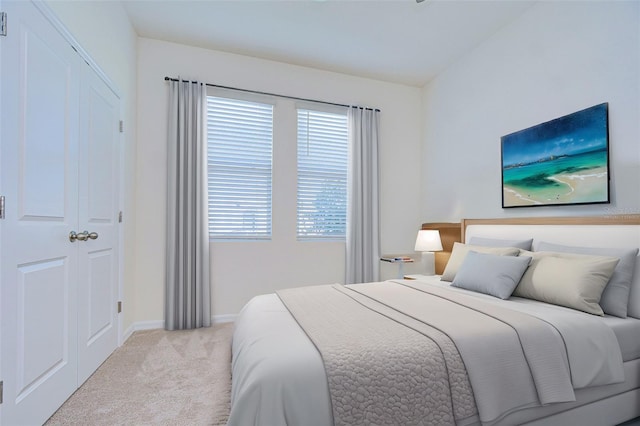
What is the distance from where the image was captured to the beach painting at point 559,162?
2.23 m

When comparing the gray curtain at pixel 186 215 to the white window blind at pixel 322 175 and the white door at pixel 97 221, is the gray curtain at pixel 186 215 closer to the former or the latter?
the white door at pixel 97 221

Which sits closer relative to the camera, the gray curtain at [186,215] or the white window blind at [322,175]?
the gray curtain at [186,215]

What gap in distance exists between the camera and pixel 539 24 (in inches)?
107

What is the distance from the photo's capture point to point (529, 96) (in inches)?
111

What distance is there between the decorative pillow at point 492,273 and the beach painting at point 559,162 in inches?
28.5

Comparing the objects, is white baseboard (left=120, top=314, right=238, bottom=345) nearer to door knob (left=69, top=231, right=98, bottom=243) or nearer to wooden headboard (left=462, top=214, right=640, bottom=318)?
door knob (left=69, top=231, right=98, bottom=243)

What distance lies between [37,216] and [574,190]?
3.57m

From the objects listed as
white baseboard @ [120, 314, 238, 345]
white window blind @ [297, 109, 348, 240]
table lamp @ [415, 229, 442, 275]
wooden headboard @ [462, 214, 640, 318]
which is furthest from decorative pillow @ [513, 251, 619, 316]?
white baseboard @ [120, 314, 238, 345]

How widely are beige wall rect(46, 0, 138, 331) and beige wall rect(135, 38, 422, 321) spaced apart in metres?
0.14

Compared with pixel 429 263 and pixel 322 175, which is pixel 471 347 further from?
pixel 322 175

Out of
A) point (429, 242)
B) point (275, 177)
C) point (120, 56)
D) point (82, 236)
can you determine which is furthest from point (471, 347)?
point (120, 56)

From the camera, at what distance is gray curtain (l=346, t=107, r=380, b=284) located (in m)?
3.89

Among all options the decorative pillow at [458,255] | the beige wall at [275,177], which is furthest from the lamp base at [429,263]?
the decorative pillow at [458,255]

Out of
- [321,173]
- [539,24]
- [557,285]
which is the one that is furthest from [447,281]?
[539,24]
